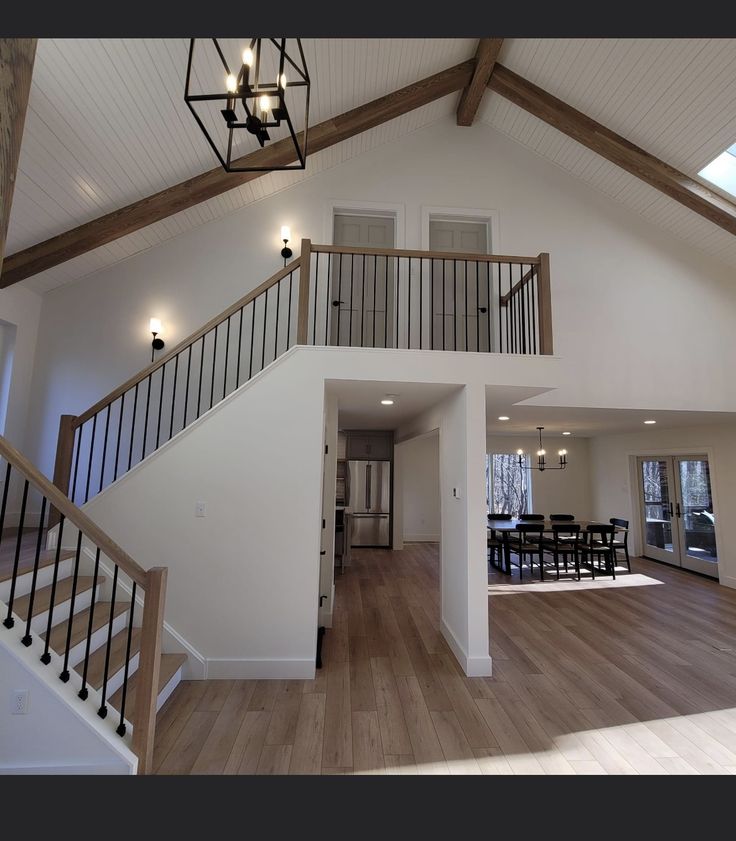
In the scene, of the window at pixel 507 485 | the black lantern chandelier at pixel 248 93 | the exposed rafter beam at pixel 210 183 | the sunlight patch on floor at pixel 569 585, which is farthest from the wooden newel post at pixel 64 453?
the window at pixel 507 485

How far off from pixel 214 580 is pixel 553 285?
5055 millimetres

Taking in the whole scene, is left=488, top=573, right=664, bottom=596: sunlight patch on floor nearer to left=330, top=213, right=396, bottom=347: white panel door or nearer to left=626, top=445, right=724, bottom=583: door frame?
left=626, top=445, right=724, bottom=583: door frame

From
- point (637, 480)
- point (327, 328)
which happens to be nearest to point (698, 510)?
point (637, 480)

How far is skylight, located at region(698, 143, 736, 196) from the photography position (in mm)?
4703

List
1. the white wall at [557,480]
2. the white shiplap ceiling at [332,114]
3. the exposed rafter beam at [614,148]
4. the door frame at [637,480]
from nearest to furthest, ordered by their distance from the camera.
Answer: the white shiplap ceiling at [332,114] → the exposed rafter beam at [614,148] → the door frame at [637,480] → the white wall at [557,480]

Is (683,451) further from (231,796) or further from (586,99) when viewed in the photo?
(231,796)

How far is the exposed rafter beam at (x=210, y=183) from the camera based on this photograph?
427cm

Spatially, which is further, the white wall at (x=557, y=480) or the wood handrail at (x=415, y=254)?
the white wall at (x=557, y=480)

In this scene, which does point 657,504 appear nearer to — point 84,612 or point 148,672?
point 148,672

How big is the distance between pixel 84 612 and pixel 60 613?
0.26 metres

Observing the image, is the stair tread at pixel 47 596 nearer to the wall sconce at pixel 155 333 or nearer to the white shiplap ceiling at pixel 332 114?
the wall sconce at pixel 155 333

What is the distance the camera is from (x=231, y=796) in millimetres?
2137

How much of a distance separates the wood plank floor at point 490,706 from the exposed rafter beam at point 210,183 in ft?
14.1

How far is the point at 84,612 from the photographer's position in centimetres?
307
